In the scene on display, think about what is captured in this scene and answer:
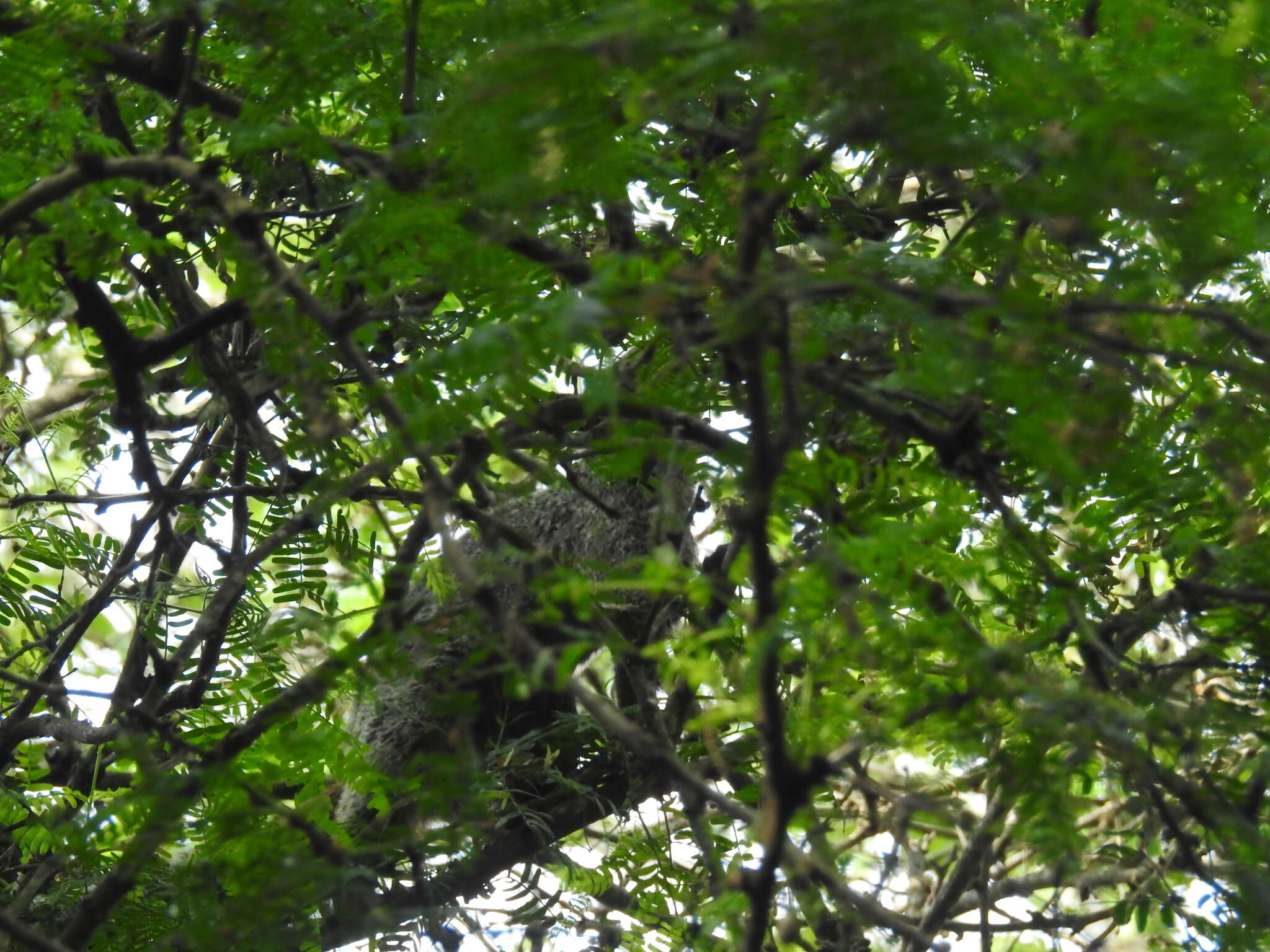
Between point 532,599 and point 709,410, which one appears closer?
point 709,410

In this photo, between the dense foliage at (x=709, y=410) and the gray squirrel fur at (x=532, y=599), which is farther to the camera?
the gray squirrel fur at (x=532, y=599)

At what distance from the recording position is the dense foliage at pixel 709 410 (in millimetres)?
1383

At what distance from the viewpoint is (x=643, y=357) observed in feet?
8.70

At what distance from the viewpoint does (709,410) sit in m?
2.67

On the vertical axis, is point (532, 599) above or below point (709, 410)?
above

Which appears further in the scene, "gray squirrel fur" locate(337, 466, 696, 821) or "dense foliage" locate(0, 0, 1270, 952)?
"gray squirrel fur" locate(337, 466, 696, 821)

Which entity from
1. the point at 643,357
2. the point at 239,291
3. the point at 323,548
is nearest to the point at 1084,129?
the point at 239,291

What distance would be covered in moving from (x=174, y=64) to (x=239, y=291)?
80 centimetres

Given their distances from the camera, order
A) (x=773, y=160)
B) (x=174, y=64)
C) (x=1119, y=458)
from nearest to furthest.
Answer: (x=1119, y=458), (x=773, y=160), (x=174, y=64)

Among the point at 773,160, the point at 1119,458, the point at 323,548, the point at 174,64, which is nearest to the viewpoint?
the point at 1119,458

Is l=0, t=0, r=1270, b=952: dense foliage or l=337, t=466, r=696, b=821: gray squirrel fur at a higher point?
l=337, t=466, r=696, b=821: gray squirrel fur

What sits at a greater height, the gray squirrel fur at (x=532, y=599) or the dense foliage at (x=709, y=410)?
the gray squirrel fur at (x=532, y=599)

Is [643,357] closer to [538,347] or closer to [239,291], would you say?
[239,291]

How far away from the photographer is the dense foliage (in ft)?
4.54
